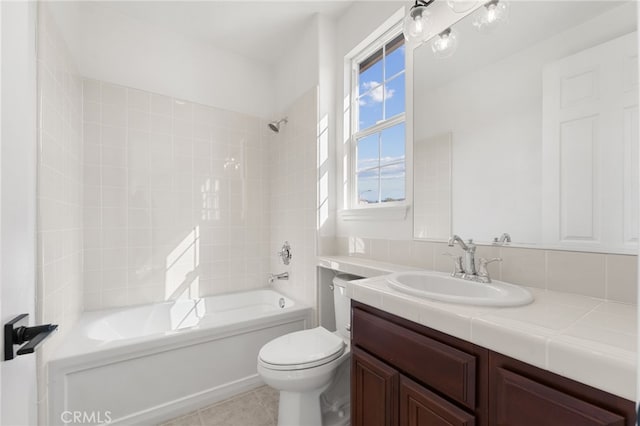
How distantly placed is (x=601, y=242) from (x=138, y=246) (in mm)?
2821

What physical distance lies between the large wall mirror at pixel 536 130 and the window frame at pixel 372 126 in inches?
4.9

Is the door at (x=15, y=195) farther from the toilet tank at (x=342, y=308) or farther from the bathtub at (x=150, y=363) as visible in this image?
the toilet tank at (x=342, y=308)

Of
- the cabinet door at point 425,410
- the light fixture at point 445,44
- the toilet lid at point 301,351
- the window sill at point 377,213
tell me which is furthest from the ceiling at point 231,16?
the cabinet door at point 425,410

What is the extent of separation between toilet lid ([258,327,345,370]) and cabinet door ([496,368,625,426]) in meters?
0.86

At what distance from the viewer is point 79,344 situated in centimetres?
154

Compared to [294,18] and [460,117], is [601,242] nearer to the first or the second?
[460,117]

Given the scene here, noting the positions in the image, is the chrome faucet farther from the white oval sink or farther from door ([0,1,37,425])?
door ([0,1,37,425])

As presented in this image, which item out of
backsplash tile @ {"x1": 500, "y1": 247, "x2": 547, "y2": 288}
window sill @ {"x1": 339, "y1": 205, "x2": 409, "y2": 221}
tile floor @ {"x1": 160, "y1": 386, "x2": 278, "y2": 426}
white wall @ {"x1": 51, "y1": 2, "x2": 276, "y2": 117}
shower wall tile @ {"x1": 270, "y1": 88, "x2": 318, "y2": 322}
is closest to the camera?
backsplash tile @ {"x1": 500, "y1": 247, "x2": 547, "y2": 288}

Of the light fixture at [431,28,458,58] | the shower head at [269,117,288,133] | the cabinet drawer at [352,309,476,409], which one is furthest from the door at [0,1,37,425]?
the shower head at [269,117,288,133]

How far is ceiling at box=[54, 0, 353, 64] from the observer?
211 centimetres

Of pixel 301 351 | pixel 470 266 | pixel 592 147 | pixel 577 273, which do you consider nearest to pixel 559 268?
pixel 577 273

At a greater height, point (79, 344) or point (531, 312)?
point (531, 312)

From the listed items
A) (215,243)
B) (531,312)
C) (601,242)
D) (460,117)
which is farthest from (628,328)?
(215,243)

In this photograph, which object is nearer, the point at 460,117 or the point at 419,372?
the point at 419,372
